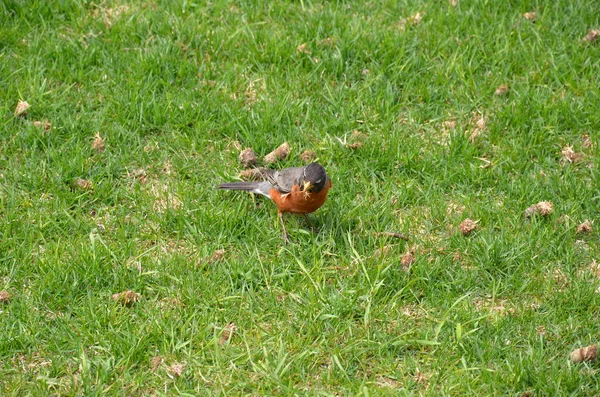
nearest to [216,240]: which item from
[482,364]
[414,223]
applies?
[414,223]

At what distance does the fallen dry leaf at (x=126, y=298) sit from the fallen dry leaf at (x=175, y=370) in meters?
0.55

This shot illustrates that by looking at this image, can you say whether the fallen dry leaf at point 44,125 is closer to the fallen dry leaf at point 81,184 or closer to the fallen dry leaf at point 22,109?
the fallen dry leaf at point 22,109

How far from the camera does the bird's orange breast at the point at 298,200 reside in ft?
17.0

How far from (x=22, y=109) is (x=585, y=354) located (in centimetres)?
422

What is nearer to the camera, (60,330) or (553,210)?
(60,330)

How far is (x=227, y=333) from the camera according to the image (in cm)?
466

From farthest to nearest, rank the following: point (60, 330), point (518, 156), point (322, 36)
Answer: point (322, 36), point (518, 156), point (60, 330)

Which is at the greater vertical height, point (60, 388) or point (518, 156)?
point (518, 156)

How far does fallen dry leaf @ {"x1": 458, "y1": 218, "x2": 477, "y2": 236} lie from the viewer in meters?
5.30

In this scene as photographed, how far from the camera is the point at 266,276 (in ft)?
16.5

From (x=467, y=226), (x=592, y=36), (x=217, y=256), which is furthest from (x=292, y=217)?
(x=592, y=36)

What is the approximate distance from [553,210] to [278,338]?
204 cm

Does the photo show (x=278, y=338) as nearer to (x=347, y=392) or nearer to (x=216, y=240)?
(x=347, y=392)

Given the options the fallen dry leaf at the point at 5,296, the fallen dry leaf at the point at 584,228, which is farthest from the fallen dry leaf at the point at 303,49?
the fallen dry leaf at the point at 5,296
